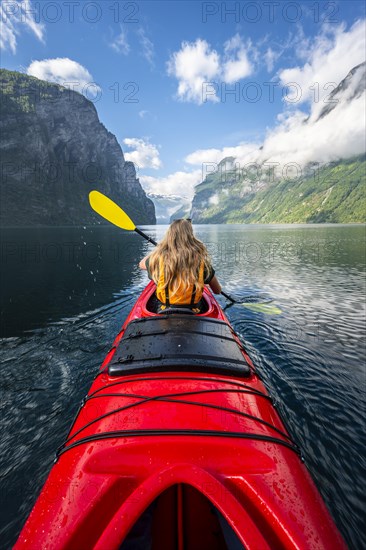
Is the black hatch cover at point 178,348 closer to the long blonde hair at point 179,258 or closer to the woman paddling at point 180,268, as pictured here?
the woman paddling at point 180,268

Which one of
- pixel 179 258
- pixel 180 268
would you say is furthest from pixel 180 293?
pixel 179 258

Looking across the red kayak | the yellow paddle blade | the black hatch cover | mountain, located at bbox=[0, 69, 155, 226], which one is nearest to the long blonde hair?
the black hatch cover

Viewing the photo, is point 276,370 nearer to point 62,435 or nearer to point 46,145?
point 62,435

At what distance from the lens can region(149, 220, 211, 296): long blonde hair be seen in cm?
457

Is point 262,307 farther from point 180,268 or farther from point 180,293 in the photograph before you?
point 180,268

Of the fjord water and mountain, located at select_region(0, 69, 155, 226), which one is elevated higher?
mountain, located at select_region(0, 69, 155, 226)

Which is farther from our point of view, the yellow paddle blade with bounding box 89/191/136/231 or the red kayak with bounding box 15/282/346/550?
the yellow paddle blade with bounding box 89/191/136/231

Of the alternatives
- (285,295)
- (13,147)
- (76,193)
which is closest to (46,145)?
(13,147)

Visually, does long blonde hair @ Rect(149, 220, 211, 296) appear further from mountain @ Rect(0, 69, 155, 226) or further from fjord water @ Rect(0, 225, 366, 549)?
mountain @ Rect(0, 69, 155, 226)

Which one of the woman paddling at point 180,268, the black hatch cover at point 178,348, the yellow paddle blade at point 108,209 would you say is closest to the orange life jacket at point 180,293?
the woman paddling at point 180,268

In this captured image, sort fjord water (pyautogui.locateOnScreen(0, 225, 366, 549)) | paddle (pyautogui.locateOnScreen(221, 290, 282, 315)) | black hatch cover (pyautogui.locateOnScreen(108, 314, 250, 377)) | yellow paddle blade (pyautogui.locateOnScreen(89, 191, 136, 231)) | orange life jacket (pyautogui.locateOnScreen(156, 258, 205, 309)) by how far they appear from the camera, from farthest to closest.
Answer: paddle (pyautogui.locateOnScreen(221, 290, 282, 315)) < yellow paddle blade (pyautogui.locateOnScreen(89, 191, 136, 231)) < orange life jacket (pyautogui.locateOnScreen(156, 258, 205, 309)) < fjord water (pyautogui.locateOnScreen(0, 225, 366, 549)) < black hatch cover (pyautogui.locateOnScreen(108, 314, 250, 377))

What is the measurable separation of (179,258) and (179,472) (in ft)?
10.3

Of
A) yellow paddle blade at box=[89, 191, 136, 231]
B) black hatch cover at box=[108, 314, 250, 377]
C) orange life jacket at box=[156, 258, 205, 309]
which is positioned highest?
yellow paddle blade at box=[89, 191, 136, 231]

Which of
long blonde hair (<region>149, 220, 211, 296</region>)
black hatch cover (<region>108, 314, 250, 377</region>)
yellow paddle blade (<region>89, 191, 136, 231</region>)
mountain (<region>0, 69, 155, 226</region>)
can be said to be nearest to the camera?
black hatch cover (<region>108, 314, 250, 377</region>)
